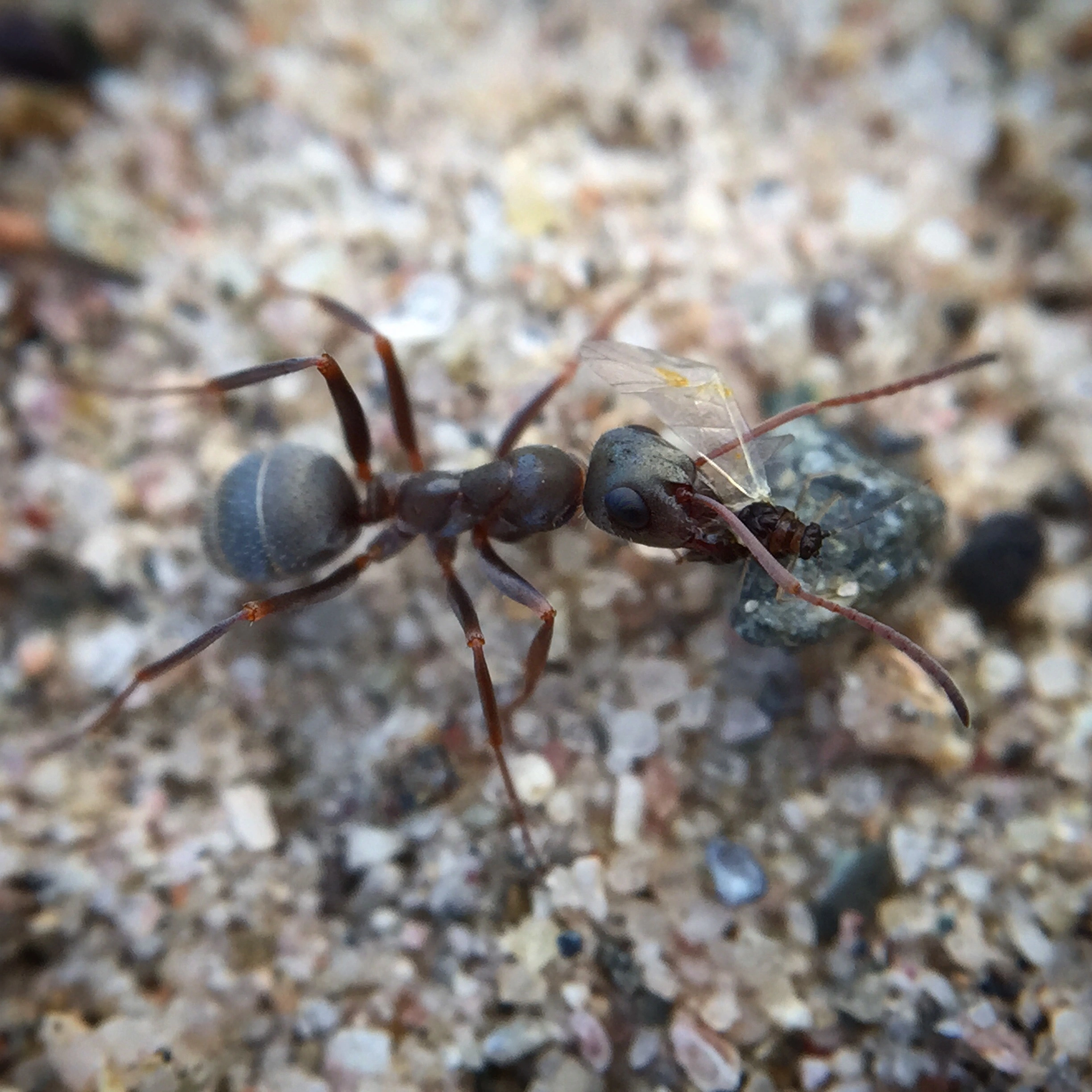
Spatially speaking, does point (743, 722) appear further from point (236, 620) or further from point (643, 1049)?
point (236, 620)

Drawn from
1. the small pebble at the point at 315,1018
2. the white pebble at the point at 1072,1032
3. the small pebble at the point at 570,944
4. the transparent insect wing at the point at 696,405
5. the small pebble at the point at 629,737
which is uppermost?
the transparent insect wing at the point at 696,405

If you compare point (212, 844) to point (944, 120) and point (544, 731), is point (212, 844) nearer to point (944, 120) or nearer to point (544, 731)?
point (544, 731)

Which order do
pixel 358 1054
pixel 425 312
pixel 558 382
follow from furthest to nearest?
pixel 425 312 → pixel 558 382 → pixel 358 1054

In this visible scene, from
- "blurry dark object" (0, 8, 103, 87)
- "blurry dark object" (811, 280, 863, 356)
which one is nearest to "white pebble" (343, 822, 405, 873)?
"blurry dark object" (811, 280, 863, 356)

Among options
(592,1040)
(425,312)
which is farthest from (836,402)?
(592,1040)

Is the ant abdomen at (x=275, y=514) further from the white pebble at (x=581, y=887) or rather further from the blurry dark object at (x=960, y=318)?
the blurry dark object at (x=960, y=318)

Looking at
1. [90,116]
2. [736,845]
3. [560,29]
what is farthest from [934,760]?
[90,116]

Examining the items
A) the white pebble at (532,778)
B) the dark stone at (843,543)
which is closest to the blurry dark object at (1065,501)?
the dark stone at (843,543)
